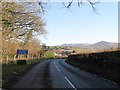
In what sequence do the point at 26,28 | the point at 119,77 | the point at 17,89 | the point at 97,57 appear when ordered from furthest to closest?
the point at 26,28
the point at 97,57
the point at 119,77
the point at 17,89

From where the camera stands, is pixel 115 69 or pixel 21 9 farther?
pixel 21 9

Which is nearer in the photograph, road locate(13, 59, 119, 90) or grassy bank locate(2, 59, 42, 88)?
road locate(13, 59, 119, 90)

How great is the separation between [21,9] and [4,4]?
480cm

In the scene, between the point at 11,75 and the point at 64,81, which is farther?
the point at 11,75

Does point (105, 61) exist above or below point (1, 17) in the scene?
below

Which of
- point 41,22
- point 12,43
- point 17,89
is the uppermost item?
point 41,22

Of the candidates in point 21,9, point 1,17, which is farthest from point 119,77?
point 21,9

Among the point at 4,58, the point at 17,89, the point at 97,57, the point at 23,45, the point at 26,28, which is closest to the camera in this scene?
the point at 17,89

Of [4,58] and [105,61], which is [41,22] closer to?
[4,58]

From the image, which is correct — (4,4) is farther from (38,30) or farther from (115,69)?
Result: (38,30)

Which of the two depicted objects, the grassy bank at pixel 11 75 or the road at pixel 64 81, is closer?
the road at pixel 64 81

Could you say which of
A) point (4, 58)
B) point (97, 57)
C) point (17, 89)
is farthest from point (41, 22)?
point (17, 89)

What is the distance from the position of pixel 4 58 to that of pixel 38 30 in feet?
27.5

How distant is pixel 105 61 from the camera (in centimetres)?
2958
